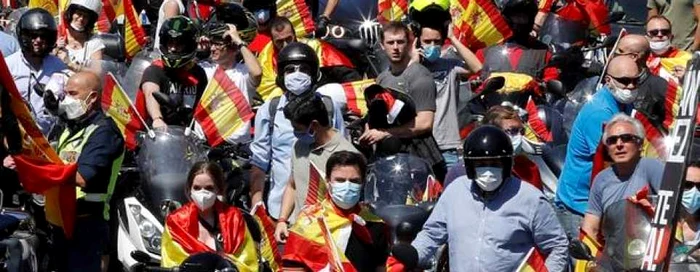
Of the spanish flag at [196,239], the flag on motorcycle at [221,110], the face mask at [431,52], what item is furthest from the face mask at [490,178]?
the face mask at [431,52]

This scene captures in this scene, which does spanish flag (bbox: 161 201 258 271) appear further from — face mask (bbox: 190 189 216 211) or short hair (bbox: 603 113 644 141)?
short hair (bbox: 603 113 644 141)

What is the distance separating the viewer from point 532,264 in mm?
13031

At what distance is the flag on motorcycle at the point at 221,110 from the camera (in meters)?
17.0

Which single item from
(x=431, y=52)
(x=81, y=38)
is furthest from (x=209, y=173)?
(x=81, y=38)

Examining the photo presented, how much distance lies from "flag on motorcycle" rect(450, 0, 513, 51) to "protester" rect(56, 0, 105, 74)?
10.9 ft

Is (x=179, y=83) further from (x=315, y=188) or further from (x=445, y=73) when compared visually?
(x=315, y=188)

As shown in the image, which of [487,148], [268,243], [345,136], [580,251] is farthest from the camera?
[345,136]

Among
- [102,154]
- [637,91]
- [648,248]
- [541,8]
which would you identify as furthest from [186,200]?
[541,8]

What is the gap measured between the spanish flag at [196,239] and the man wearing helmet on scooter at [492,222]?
154 centimetres

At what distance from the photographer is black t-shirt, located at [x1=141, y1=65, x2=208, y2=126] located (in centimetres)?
1736

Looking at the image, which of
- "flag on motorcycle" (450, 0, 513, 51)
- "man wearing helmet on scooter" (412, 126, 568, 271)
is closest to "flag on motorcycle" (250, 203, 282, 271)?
"man wearing helmet on scooter" (412, 126, 568, 271)

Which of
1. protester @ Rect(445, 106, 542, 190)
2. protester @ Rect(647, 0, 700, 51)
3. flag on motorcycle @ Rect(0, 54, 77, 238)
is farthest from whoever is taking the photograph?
protester @ Rect(647, 0, 700, 51)

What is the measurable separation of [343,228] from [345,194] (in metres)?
0.26

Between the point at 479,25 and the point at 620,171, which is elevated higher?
the point at 479,25
